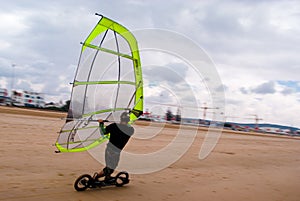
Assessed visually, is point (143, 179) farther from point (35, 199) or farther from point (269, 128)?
point (269, 128)

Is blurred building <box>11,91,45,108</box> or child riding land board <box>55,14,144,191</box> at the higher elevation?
blurred building <box>11,91,45,108</box>

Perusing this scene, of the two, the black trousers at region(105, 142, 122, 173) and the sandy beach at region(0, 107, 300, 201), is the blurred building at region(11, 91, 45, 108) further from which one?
the black trousers at region(105, 142, 122, 173)

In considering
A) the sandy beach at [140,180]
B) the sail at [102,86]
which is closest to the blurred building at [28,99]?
the sandy beach at [140,180]

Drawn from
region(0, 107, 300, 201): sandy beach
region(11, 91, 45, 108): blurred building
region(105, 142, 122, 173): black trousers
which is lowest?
region(0, 107, 300, 201): sandy beach

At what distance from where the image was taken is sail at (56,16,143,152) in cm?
677

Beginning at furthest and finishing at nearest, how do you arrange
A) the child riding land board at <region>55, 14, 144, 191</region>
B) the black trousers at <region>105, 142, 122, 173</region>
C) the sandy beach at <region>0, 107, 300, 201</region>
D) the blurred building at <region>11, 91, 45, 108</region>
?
the blurred building at <region>11, 91, 45, 108</region> → the child riding land board at <region>55, 14, 144, 191</region> → the black trousers at <region>105, 142, 122, 173</region> → the sandy beach at <region>0, 107, 300, 201</region>

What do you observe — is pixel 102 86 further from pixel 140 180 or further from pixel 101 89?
pixel 140 180

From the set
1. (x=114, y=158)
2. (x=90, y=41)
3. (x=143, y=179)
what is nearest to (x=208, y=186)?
(x=143, y=179)

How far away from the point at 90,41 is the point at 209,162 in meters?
7.11

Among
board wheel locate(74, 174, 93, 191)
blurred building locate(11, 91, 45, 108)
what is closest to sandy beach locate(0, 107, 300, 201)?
board wheel locate(74, 174, 93, 191)

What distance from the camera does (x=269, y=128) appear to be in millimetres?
65312

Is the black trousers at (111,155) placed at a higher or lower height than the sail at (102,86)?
lower

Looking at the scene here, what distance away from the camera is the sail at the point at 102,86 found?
6.77m

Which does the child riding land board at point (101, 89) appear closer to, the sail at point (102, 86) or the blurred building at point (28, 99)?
the sail at point (102, 86)
